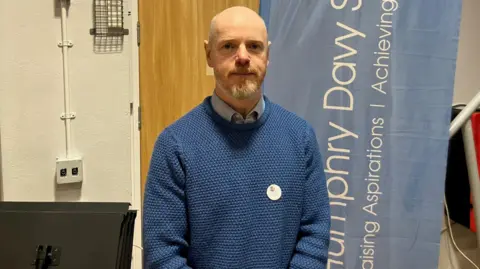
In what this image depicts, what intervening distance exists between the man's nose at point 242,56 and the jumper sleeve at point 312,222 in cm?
26

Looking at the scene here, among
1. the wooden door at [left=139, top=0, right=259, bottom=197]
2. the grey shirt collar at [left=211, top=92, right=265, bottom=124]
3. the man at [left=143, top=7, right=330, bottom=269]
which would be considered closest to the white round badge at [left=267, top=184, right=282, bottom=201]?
the man at [left=143, top=7, right=330, bottom=269]

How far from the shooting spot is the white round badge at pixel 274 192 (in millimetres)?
1159

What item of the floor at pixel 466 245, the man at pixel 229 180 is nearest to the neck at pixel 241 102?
the man at pixel 229 180

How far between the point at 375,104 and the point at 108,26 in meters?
1.13

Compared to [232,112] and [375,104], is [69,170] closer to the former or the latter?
[232,112]

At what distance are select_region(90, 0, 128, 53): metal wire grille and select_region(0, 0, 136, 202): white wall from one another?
0.09ft

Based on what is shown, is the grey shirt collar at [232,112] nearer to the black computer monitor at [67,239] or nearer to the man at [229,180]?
the man at [229,180]

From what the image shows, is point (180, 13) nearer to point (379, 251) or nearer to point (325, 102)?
point (325, 102)

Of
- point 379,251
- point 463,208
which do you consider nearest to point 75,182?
point 379,251

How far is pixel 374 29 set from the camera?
1.90 metres

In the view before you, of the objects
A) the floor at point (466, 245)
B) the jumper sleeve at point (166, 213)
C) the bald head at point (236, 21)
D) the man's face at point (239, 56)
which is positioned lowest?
the floor at point (466, 245)

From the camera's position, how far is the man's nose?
3.67ft

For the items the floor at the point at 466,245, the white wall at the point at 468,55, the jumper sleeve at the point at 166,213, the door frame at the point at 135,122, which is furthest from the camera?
the floor at the point at 466,245

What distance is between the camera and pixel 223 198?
3.71 feet
